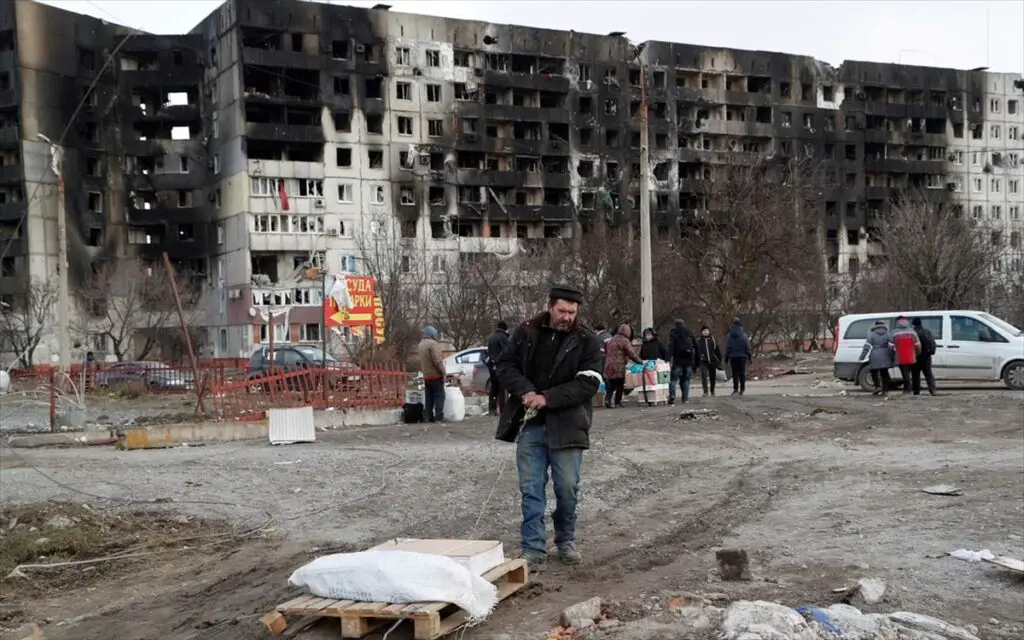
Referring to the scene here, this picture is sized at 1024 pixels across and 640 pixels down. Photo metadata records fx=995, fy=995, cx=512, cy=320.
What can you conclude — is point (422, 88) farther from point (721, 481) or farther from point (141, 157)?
point (721, 481)

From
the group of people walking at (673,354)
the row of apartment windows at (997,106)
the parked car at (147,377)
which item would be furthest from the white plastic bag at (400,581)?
the row of apartment windows at (997,106)

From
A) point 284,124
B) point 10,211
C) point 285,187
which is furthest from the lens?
point 285,187

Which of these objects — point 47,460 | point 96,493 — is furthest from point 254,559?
point 47,460

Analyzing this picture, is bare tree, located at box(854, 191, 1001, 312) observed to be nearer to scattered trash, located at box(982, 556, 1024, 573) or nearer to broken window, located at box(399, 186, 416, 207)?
scattered trash, located at box(982, 556, 1024, 573)

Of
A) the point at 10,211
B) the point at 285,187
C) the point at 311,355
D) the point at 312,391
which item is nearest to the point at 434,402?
the point at 312,391

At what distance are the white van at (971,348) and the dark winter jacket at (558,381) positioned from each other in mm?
18546

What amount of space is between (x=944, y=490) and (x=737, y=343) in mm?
13121

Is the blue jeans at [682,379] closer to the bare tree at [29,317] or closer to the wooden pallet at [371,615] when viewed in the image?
the wooden pallet at [371,615]

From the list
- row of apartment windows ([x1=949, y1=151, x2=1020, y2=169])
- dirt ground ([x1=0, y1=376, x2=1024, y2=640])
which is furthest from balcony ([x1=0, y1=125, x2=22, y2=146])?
row of apartment windows ([x1=949, y1=151, x2=1020, y2=169])

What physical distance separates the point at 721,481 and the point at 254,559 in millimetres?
5721

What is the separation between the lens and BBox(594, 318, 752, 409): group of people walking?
2073 centimetres

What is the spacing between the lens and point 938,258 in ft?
133

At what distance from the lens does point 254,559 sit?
8102 mm

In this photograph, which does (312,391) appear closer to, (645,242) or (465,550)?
(645,242)
